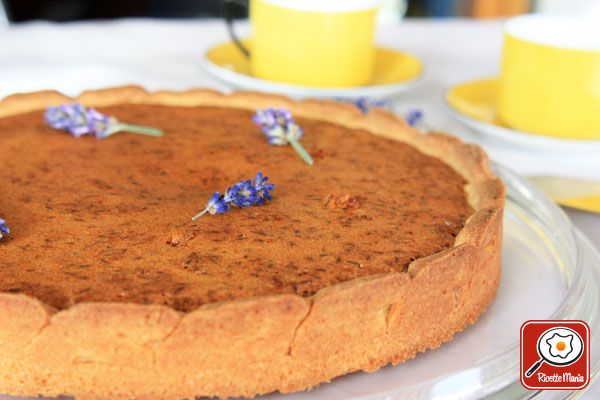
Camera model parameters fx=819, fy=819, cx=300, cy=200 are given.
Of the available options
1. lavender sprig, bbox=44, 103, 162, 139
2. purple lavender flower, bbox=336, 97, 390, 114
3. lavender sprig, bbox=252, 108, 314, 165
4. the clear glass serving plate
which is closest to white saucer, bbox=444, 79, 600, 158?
purple lavender flower, bbox=336, 97, 390, 114

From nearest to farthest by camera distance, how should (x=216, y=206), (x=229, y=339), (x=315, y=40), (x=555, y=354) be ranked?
(x=229, y=339), (x=555, y=354), (x=216, y=206), (x=315, y=40)

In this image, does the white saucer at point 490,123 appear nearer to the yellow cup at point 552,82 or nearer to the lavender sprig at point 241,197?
the yellow cup at point 552,82

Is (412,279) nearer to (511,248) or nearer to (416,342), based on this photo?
(416,342)

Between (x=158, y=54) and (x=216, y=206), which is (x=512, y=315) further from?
(x=158, y=54)

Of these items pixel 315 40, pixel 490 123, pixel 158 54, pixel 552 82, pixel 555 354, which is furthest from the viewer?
pixel 158 54

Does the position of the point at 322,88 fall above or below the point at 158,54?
above

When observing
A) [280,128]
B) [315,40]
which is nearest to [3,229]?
[280,128]

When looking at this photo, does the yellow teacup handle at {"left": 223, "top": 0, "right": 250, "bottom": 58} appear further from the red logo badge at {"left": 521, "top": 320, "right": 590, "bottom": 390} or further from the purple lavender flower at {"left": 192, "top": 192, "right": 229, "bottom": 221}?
the red logo badge at {"left": 521, "top": 320, "right": 590, "bottom": 390}
